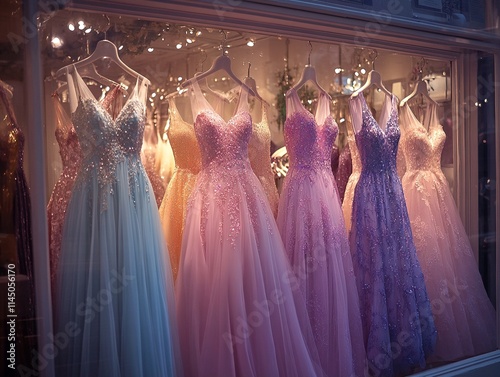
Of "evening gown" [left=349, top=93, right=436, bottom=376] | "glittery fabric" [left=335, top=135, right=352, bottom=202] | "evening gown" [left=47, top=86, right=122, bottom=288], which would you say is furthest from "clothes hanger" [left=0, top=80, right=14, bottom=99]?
"glittery fabric" [left=335, top=135, right=352, bottom=202]

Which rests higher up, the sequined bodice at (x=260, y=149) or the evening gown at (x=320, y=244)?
the sequined bodice at (x=260, y=149)

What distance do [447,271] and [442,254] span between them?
0.09 metres

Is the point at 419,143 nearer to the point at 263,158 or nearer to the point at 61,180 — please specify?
the point at 263,158

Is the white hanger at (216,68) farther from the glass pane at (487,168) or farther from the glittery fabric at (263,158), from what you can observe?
the glass pane at (487,168)

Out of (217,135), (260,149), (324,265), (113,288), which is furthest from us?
(260,149)

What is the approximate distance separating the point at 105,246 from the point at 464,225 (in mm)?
2011

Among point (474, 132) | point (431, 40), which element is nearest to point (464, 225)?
point (474, 132)

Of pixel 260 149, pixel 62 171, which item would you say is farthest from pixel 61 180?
pixel 260 149

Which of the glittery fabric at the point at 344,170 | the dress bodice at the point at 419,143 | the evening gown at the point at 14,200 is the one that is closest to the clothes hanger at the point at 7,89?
the evening gown at the point at 14,200

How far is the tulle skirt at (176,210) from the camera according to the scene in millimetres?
2492

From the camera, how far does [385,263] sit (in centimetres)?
274

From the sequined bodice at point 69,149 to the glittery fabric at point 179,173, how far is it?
0.46 metres

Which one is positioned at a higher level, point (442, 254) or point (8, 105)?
point (8, 105)

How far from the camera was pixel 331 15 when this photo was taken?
2.52m
